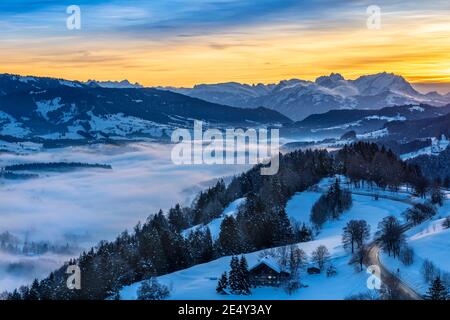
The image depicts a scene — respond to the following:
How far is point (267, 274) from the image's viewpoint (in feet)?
217

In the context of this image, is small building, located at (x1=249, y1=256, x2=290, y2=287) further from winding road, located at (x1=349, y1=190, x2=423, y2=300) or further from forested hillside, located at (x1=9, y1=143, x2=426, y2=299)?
forested hillside, located at (x1=9, y1=143, x2=426, y2=299)

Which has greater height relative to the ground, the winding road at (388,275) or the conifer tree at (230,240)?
the winding road at (388,275)

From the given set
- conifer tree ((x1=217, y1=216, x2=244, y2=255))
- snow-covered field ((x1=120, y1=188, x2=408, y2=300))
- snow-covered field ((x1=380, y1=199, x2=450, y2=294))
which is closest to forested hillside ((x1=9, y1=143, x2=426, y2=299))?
conifer tree ((x1=217, y1=216, x2=244, y2=255))

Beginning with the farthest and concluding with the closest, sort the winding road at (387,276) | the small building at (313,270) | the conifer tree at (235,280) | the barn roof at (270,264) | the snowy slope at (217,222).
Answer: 1. the snowy slope at (217,222)
2. the small building at (313,270)
3. the barn roof at (270,264)
4. the conifer tree at (235,280)
5. the winding road at (387,276)

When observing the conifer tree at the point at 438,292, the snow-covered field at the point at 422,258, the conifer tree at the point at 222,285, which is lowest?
the conifer tree at the point at 222,285

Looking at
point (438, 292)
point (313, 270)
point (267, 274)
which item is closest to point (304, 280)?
point (313, 270)

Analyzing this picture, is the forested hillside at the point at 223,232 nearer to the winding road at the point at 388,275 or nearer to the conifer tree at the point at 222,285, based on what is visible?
the conifer tree at the point at 222,285

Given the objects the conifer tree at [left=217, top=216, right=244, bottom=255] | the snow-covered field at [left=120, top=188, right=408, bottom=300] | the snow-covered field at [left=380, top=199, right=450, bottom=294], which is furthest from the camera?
the conifer tree at [left=217, top=216, right=244, bottom=255]

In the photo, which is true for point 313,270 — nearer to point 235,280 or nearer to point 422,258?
point 235,280

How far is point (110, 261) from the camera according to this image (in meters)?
85.2

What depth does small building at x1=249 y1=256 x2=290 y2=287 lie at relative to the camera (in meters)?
65.4

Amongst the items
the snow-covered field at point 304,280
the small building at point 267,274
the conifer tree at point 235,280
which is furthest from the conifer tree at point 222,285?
the small building at point 267,274

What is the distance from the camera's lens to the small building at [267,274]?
65.4 metres
